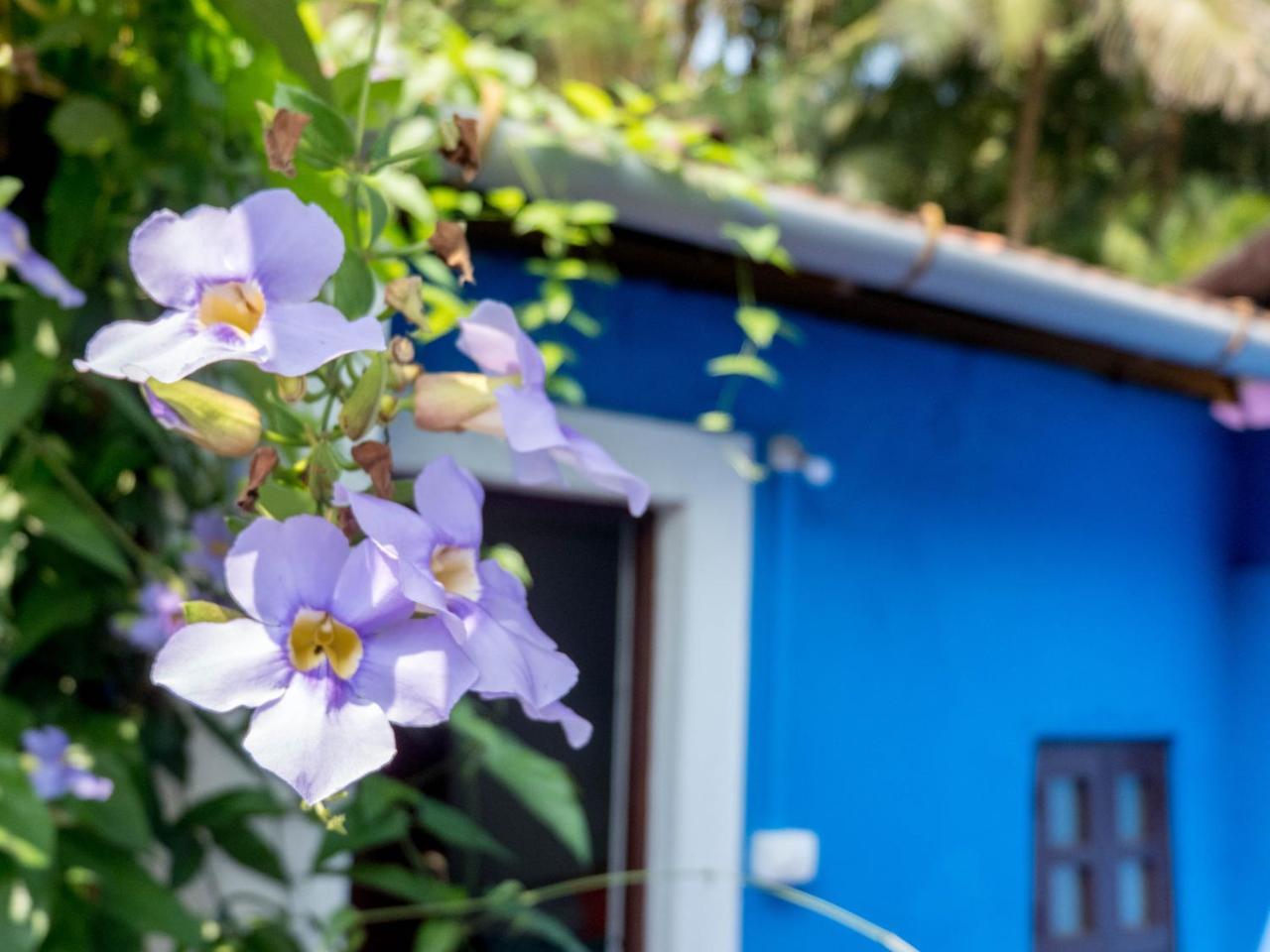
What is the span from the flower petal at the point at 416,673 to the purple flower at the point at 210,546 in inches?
37.8

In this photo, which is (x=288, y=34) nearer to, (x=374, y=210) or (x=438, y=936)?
(x=374, y=210)

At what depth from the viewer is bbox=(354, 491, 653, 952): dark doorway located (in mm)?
2180

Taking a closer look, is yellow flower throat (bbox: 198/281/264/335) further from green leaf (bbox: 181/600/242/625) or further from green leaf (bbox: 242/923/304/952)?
green leaf (bbox: 242/923/304/952)

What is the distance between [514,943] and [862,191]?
1404 cm

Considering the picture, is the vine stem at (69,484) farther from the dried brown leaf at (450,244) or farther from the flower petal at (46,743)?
the dried brown leaf at (450,244)

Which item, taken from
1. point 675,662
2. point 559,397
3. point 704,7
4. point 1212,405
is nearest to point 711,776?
point 675,662

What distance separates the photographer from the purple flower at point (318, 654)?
31 cm

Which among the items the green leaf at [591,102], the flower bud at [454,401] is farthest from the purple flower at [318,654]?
the green leaf at [591,102]

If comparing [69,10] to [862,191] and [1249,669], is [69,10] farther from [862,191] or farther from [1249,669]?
[862,191]

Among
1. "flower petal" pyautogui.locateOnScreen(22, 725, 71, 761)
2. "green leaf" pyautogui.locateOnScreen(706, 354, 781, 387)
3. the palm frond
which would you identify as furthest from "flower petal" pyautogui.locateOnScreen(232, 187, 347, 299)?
the palm frond

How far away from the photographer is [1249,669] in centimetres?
305

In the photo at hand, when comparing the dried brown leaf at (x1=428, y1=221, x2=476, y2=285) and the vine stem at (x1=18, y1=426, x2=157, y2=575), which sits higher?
the vine stem at (x1=18, y1=426, x2=157, y2=575)

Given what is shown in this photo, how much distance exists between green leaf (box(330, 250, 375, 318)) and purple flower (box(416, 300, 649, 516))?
0.03 meters

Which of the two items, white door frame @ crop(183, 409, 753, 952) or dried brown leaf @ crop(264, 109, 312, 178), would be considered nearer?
dried brown leaf @ crop(264, 109, 312, 178)
